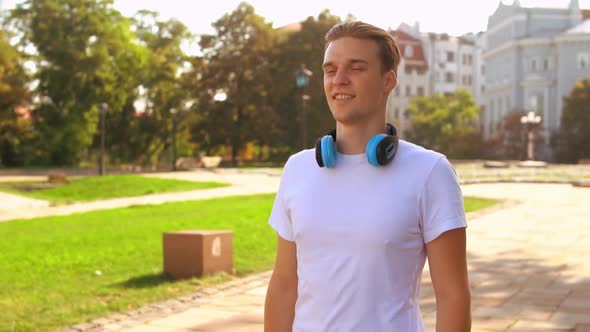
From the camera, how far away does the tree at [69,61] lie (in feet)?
173

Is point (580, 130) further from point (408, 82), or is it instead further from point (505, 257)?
point (505, 257)

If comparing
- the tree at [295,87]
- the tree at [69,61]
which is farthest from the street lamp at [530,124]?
the tree at [69,61]

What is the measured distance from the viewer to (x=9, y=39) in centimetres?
5238

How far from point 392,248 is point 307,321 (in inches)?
12.4

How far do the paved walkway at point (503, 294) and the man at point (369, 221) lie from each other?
418cm

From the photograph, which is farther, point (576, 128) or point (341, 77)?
point (576, 128)

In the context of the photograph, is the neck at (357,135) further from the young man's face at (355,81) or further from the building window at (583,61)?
the building window at (583,61)

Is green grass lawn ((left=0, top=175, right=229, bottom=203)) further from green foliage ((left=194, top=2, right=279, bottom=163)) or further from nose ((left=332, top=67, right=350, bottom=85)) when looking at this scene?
green foliage ((left=194, top=2, right=279, bottom=163))

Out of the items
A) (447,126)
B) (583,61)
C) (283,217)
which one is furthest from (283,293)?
(583,61)

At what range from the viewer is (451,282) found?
7.06 feet

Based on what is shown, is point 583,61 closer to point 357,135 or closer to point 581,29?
point 581,29

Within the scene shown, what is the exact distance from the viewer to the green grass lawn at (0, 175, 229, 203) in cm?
2717

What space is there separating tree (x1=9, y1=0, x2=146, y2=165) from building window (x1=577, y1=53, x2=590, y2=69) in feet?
138

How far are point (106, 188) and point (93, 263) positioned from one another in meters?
19.3
